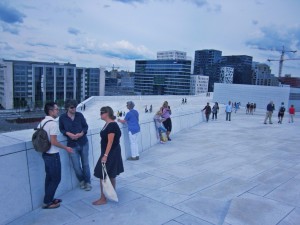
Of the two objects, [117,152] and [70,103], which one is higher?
[70,103]

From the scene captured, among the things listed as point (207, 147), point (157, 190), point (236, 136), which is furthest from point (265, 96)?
point (157, 190)

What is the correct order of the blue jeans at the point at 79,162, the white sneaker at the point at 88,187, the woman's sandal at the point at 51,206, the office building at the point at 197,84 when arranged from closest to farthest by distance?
1. the woman's sandal at the point at 51,206
2. the blue jeans at the point at 79,162
3. the white sneaker at the point at 88,187
4. the office building at the point at 197,84

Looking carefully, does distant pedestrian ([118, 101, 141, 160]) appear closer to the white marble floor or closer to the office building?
the white marble floor

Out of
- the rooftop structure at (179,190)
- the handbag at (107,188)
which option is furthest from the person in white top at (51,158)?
the handbag at (107,188)

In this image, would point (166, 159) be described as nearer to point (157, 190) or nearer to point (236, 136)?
point (157, 190)

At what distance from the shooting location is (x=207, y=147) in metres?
9.94

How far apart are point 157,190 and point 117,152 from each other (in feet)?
4.47

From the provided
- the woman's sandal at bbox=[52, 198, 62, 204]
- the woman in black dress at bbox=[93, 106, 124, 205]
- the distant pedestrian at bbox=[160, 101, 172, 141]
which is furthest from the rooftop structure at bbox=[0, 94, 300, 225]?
the distant pedestrian at bbox=[160, 101, 172, 141]

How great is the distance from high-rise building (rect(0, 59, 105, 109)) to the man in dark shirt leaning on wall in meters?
111

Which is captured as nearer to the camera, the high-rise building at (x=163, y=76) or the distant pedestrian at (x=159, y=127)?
the distant pedestrian at (x=159, y=127)

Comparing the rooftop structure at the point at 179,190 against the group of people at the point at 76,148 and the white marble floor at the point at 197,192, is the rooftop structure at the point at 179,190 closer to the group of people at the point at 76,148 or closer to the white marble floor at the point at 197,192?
the white marble floor at the point at 197,192

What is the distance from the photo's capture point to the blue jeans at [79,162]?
17.2 ft

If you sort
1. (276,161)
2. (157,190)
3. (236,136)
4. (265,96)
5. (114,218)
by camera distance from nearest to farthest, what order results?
(114,218) → (157,190) → (276,161) → (236,136) → (265,96)

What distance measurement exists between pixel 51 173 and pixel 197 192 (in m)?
2.88
